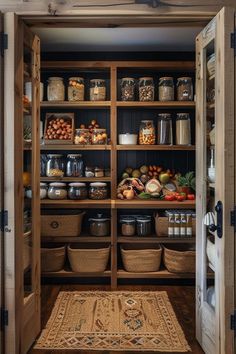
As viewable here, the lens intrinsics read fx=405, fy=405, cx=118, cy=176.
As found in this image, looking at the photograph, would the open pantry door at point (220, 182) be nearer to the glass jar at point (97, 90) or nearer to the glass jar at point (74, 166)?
the glass jar at point (97, 90)

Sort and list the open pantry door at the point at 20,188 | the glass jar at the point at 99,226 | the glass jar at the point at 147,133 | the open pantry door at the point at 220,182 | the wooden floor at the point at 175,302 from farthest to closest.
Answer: the glass jar at the point at 147,133 → the glass jar at the point at 99,226 → the wooden floor at the point at 175,302 → the open pantry door at the point at 20,188 → the open pantry door at the point at 220,182

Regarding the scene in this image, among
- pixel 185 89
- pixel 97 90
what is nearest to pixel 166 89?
pixel 185 89

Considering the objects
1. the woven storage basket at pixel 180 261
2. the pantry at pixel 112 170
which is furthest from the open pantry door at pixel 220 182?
the woven storage basket at pixel 180 261

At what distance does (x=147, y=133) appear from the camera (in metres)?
4.24

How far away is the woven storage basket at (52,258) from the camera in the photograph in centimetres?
408

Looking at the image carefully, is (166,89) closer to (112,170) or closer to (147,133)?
(147,133)

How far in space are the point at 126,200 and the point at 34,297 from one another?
Result: 1.58m

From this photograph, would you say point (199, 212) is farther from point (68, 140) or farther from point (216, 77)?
point (68, 140)

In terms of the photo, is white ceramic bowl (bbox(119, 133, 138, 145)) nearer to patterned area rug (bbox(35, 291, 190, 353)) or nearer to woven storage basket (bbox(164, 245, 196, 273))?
woven storage basket (bbox(164, 245, 196, 273))

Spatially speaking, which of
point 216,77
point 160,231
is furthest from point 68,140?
point 216,77

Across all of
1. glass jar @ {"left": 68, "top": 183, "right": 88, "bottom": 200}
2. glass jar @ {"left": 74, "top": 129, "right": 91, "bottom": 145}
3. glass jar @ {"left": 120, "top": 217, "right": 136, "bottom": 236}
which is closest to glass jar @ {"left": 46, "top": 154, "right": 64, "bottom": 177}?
glass jar @ {"left": 68, "top": 183, "right": 88, "bottom": 200}

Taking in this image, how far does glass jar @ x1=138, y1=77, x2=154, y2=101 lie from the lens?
4176mm

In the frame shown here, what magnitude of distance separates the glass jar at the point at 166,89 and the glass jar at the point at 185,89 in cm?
9

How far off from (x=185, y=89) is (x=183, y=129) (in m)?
0.41
